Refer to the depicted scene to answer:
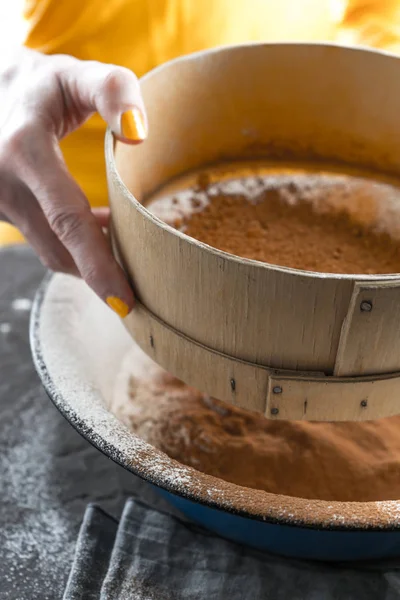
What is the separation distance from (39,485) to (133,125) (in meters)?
0.56

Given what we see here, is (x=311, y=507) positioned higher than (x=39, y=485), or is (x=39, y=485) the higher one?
(x=311, y=507)

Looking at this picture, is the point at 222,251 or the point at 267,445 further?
the point at 267,445

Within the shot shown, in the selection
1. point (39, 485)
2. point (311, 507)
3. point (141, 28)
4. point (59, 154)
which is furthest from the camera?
point (141, 28)

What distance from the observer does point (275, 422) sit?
0.91m

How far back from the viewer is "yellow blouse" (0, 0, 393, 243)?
3.85 feet

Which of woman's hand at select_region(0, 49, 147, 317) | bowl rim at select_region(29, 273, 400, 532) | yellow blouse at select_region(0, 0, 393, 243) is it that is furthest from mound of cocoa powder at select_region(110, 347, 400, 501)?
yellow blouse at select_region(0, 0, 393, 243)

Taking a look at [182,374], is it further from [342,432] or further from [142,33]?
[142,33]

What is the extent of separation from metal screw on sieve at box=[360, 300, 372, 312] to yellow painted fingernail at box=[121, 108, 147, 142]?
32cm

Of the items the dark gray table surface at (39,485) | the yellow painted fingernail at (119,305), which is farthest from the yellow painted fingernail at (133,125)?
the dark gray table surface at (39,485)

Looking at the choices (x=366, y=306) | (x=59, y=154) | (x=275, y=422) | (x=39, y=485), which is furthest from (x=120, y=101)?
(x=39, y=485)

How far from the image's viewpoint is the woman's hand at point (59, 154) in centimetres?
74

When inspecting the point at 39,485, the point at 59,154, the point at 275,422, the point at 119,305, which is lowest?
the point at 39,485

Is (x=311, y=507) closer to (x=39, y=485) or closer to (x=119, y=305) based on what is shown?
(x=119, y=305)

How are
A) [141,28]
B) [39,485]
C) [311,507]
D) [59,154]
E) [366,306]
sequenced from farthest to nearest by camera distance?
[141,28] → [39,485] → [59,154] → [311,507] → [366,306]
